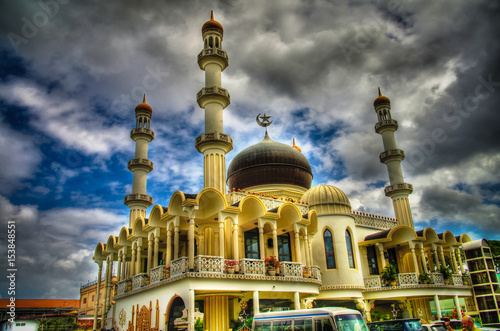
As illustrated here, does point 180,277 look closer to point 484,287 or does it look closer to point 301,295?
point 301,295

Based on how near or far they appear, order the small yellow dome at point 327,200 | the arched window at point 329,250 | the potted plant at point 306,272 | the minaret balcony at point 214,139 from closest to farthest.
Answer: the potted plant at point 306,272 < the minaret balcony at point 214,139 < the arched window at point 329,250 < the small yellow dome at point 327,200

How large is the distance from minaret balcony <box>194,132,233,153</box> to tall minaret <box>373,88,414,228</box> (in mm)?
16258

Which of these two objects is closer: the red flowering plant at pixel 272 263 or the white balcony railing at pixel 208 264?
the white balcony railing at pixel 208 264

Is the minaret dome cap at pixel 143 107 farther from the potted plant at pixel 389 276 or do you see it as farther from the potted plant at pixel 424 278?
the potted plant at pixel 424 278

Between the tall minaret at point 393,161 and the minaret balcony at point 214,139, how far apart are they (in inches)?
640

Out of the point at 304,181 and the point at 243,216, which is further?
the point at 304,181

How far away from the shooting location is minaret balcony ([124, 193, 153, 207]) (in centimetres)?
3262

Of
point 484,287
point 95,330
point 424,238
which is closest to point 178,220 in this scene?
point 95,330

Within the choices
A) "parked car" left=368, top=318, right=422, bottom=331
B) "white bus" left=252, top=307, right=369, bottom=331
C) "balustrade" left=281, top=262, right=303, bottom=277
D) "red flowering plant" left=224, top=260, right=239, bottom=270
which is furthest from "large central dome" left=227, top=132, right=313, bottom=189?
"white bus" left=252, top=307, right=369, bottom=331

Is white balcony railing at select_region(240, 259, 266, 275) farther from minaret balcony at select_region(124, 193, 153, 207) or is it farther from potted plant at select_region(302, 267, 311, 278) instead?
minaret balcony at select_region(124, 193, 153, 207)

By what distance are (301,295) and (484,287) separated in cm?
1405

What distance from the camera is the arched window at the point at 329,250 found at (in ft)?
88.1

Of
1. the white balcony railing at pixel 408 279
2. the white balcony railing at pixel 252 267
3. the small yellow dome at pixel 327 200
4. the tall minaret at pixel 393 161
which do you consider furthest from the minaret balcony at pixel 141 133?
the white balcony railing at pixel 408 279

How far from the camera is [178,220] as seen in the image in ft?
69.3
